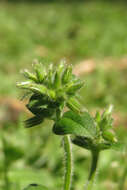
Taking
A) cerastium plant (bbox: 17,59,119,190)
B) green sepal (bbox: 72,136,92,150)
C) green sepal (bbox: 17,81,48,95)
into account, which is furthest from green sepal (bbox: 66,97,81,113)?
green sepal (bbox: 72,136,92,150)

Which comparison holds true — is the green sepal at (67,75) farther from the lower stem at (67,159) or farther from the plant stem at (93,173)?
the plant stem at (93,173)

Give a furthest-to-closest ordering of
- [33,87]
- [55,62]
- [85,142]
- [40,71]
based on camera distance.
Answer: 1. [55,62]
2. [85,142]
3. [40,71]
4. [33,87]

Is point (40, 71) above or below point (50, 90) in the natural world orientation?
above

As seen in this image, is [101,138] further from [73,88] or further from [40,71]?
[40,71]

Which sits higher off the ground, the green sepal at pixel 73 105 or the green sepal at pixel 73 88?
the green sepal at pixel 73 88

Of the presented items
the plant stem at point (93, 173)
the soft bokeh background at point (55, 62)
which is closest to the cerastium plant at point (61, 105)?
the plant stem at point (93, 173)

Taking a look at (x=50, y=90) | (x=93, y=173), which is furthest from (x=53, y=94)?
(x=93, y=173)
